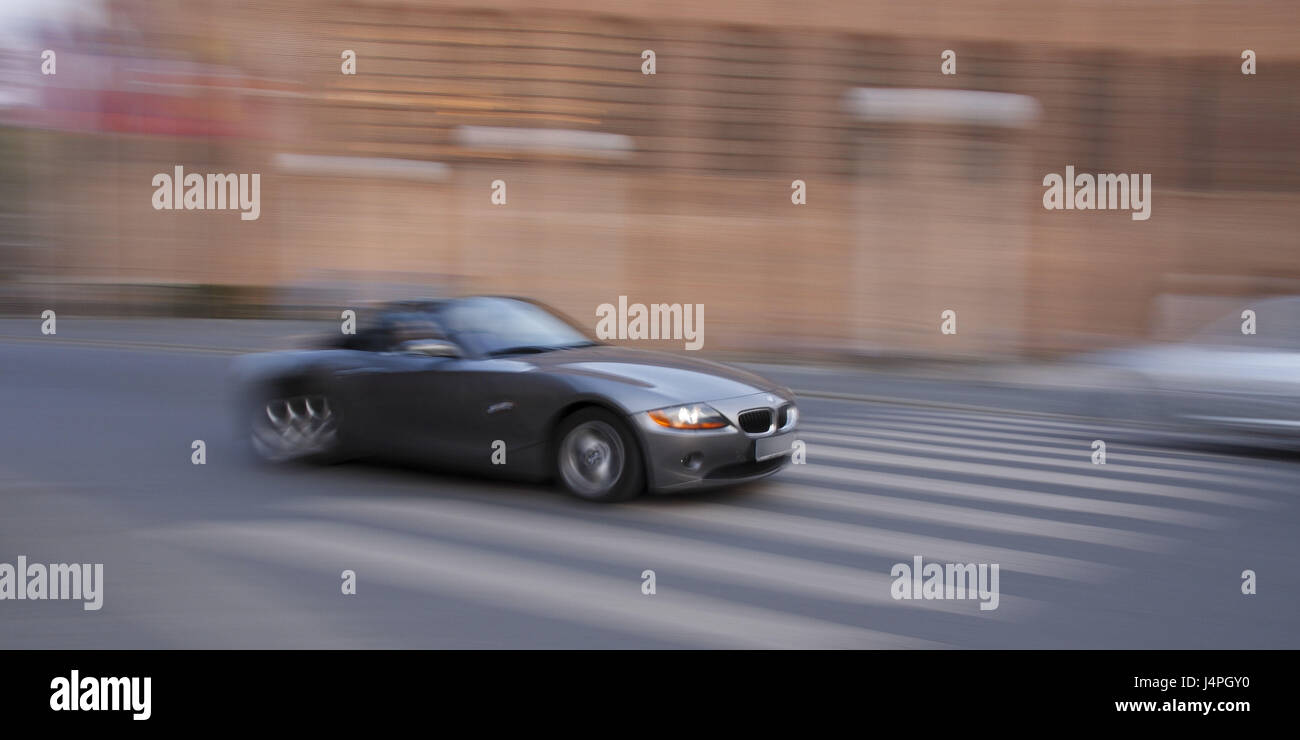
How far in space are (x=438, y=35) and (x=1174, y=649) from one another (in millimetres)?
22345

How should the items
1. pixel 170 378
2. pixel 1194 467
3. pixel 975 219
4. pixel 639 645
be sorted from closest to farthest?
pixel 639 645, pixel 1194 467, pixel 170 378, pixel 975 219

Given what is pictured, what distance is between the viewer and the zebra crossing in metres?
5.12

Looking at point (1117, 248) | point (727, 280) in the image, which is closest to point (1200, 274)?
point (1117, 248)

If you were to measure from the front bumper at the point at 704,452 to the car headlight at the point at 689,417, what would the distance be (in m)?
0.03

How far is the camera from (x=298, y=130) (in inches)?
1029

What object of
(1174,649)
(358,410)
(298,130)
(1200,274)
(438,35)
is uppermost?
(438,35)

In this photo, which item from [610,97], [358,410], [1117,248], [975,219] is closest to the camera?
[358,410]

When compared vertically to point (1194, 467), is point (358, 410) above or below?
above

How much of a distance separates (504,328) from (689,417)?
5.50 ft

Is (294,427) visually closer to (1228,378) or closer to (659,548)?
(659,548)

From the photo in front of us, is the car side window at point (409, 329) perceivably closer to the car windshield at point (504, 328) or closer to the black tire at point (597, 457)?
the car windshield at point (504, 328)

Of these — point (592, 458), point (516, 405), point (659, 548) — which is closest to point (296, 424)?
point (516, 405)

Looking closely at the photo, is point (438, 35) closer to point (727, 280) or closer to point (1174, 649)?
point (727, 280)

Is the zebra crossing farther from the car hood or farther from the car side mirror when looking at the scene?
the car side mirror
